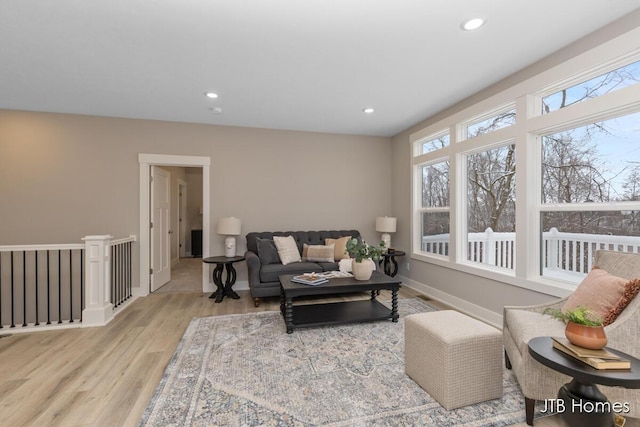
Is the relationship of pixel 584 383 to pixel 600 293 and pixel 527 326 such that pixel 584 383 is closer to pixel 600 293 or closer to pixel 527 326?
pixel 527 326

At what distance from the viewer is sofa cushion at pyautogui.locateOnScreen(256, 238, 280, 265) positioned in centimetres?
410

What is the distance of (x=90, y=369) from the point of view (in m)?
2.29

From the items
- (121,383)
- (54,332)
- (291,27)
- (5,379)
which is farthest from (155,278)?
(291,27)

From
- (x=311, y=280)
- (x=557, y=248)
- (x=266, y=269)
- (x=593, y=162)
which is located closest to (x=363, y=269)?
(x=311, y=280)

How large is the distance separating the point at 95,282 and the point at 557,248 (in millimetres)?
4798

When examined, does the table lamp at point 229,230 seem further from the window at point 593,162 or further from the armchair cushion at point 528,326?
the window at point 593,162

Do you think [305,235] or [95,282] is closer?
[95,282]

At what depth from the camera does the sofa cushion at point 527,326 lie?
70.4 inches

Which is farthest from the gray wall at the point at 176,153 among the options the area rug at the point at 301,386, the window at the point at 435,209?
the area rug at the point at 301,386

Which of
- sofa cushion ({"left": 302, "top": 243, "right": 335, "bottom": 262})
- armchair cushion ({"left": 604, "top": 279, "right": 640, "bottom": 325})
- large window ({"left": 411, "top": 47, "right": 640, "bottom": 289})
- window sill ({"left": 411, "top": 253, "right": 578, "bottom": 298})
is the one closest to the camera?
armchair cushion ({"left": 604, "top": 279, "right": 640, "bottom": 325})

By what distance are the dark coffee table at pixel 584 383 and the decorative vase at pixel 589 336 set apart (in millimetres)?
99

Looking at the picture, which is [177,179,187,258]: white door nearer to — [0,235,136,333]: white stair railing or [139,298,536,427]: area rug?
[0,235,136,333]: white stair railing

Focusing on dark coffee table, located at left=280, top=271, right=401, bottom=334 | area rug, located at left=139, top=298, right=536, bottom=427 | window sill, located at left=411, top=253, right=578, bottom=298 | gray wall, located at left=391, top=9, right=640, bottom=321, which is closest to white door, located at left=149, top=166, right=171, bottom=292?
area rug, located at left=139, top=298, right=536, bottom=427

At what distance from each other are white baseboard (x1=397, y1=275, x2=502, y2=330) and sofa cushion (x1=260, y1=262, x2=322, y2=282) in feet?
5.45
